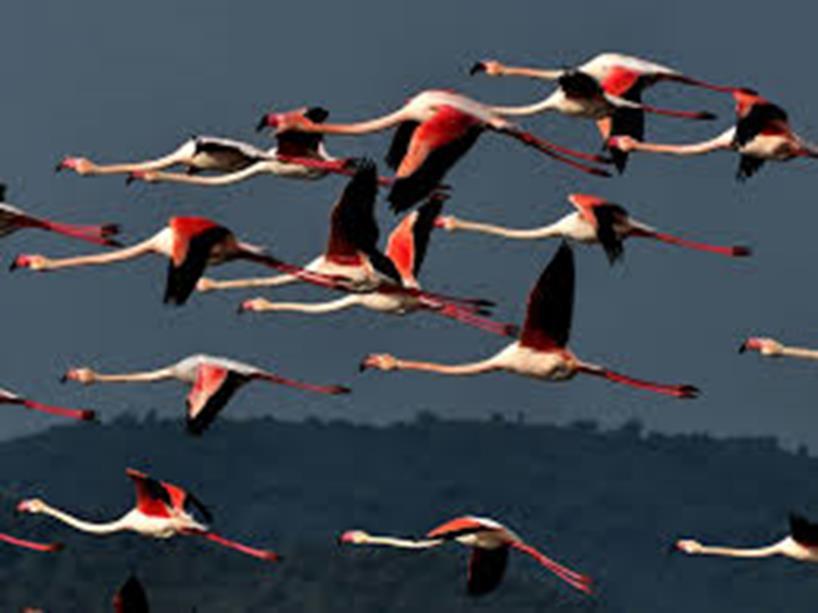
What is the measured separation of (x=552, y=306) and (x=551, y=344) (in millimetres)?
1265

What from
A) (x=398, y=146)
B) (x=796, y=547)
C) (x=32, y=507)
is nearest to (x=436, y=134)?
(x=398, y=146)

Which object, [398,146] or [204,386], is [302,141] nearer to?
[398,146]

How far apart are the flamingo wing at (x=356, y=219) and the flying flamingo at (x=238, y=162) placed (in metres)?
1.27

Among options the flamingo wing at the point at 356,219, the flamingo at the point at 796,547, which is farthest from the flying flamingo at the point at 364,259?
the flamingo at the point at 796,547

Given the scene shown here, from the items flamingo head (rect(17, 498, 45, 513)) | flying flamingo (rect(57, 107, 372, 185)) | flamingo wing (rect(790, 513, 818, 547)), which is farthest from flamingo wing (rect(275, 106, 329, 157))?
flamingo wing (rect(790, 513, 818, 547))

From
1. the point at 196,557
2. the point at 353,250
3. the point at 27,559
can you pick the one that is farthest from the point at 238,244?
the point at 196,557

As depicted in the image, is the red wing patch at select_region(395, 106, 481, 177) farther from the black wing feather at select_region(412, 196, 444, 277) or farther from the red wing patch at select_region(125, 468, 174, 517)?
the red wing patch at select_region(125, 468, 174, 517)

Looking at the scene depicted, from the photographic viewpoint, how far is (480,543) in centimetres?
3884

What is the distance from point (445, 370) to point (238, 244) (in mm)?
4094

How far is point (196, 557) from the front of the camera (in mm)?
162125

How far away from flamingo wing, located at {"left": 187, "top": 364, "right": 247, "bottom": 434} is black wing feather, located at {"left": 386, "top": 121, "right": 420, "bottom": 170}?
10.9ft

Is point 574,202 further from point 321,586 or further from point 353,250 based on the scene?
point 321,586

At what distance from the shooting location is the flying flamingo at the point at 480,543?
120 ft

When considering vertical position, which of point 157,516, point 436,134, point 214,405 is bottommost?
point 157,516
